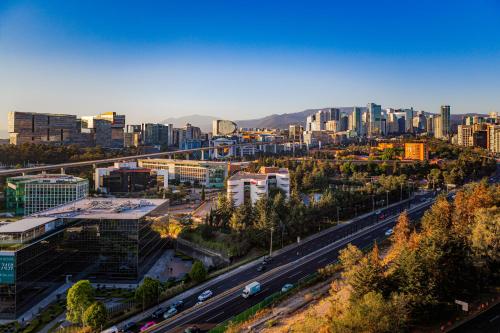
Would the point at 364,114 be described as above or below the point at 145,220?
above

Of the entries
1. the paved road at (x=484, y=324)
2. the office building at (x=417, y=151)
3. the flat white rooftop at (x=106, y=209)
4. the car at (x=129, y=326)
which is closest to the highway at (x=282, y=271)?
the car at (x=129, y=326)

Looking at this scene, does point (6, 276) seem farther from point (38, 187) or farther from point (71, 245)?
point (38, 187)

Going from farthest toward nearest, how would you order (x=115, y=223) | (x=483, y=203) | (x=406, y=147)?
(x=406, y=147) < (x=483, y=203) < (x=115, y=223)

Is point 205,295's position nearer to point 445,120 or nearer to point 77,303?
point 77,303

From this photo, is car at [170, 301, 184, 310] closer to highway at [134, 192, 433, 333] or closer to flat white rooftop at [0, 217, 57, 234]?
highway at [134, 192, 433, 333]

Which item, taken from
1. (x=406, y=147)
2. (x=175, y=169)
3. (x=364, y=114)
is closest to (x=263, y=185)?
(x=175, y=169)
